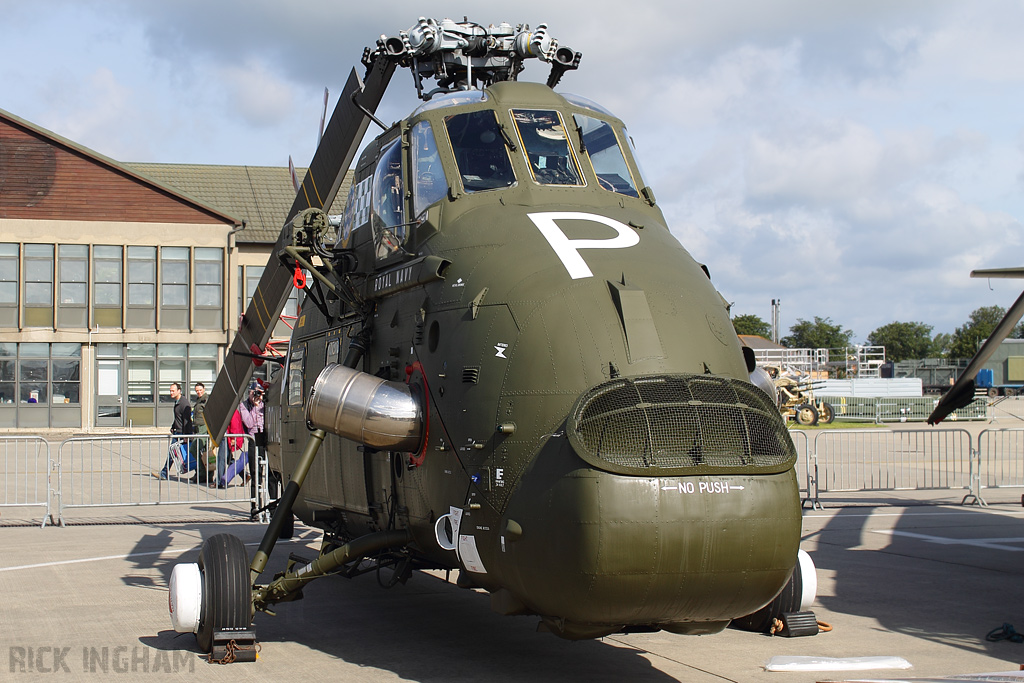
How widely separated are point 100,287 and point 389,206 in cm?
3316


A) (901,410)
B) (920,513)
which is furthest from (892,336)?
(920,513)

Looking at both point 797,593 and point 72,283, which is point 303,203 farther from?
point 72,283

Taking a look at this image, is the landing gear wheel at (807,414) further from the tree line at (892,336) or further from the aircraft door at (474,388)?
the tree line at (892,336)

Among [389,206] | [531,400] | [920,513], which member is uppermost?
[389,206]

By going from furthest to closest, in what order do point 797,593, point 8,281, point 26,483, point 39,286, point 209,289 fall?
1. point 209,289
2. point 39,286
3. point 8,281
4. point 26,483
5. point 797,593

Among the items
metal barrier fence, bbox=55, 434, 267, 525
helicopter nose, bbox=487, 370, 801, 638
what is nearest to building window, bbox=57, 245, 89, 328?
metal barrier fence, bbox=55, 434, 267, 525

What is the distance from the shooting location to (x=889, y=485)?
1998 centimetres

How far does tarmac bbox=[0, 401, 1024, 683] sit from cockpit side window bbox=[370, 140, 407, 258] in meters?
3.10

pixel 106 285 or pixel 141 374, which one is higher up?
pixel 106 285

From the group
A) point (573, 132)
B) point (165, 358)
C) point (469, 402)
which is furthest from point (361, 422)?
point (165, 358)

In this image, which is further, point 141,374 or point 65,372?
point 141,374

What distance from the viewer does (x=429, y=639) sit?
7.87 meters

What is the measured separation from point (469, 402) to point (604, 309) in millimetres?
1023

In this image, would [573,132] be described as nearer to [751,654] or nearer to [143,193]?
[751,654]
